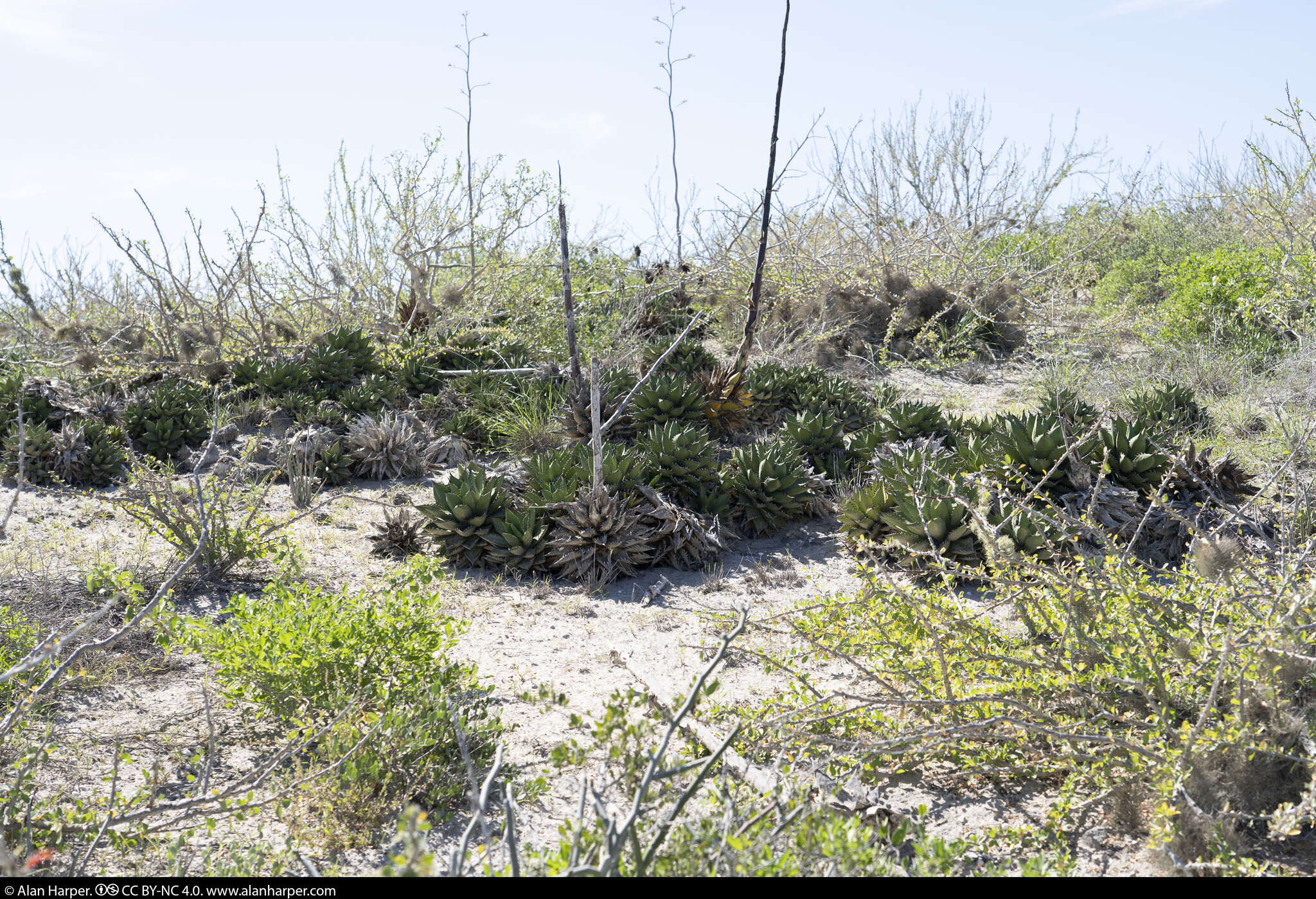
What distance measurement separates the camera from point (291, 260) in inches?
435

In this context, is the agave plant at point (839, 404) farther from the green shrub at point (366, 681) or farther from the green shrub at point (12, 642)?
the green shrub at point (12, 642)

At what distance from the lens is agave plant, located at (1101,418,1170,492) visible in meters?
5.78

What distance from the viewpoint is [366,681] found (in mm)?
3457

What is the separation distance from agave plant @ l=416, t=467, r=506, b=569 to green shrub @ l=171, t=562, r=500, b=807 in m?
2.01

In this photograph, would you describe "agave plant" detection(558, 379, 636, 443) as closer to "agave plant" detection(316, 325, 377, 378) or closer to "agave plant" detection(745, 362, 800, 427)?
"agave plant" detection(745, 362, 800, 427)

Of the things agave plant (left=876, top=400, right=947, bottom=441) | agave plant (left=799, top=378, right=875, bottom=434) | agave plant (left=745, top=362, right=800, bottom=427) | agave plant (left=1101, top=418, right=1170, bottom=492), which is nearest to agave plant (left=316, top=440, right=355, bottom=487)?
agave plant (left=745, top=362, right=800, bottom=427)

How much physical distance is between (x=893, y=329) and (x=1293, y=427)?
5.72 m

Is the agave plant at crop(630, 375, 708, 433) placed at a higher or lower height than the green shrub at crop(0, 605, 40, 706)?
higher

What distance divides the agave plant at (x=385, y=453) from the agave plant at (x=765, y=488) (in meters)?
2.99

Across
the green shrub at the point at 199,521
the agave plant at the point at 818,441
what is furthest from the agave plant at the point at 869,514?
the green shrub at the point at 199,521

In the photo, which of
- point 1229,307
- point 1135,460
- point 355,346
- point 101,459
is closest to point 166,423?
point 101,459

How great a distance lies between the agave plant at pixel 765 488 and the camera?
629cm

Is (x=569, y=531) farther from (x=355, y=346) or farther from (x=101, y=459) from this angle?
(x=355, y=346)

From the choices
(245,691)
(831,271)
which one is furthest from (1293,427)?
(245,691)
